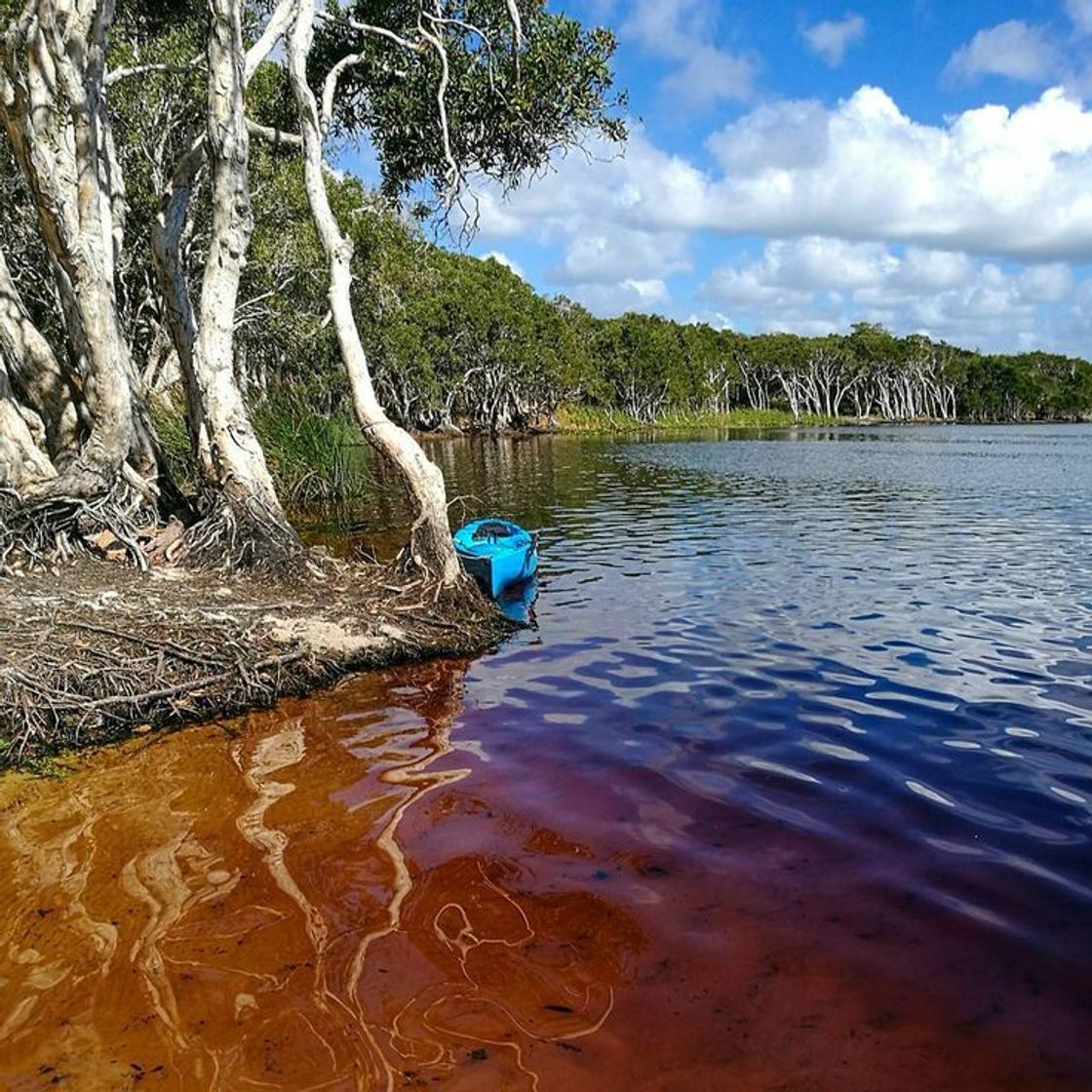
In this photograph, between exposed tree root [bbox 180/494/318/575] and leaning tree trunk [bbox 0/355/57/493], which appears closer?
leaning tree trunk [bbox 0/355/57/493]

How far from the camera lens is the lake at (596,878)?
3.43 m

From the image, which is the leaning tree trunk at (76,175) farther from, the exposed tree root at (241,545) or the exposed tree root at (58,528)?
the exposed tree root at (241,545)

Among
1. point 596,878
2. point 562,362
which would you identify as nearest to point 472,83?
point 596,878

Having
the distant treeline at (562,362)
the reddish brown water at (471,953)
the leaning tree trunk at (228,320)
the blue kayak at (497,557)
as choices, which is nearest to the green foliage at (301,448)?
the distant treeline at (562,362)

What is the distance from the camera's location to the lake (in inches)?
135

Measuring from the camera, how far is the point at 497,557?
1189cm

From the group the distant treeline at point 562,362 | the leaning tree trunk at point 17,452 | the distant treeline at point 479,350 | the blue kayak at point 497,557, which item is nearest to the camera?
the leaning tree trunk at point 17,452

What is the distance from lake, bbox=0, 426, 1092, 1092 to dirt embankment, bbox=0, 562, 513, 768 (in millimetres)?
406

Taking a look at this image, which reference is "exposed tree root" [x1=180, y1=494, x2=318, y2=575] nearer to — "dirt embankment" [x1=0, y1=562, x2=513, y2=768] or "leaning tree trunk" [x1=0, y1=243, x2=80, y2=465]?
"dirt embankment" [x1=0, y1=562, x2=513, y2=768]

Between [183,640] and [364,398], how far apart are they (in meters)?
4.33

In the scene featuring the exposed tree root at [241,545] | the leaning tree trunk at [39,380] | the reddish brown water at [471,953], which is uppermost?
the leaning tree trunk at [39,380]

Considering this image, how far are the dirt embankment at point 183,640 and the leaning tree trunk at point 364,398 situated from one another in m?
0.48

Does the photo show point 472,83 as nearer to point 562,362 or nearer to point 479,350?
point 479,350

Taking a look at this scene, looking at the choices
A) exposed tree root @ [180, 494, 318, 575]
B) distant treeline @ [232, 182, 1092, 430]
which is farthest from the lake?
distant treeline @ [232, 182, 1092, 430]
